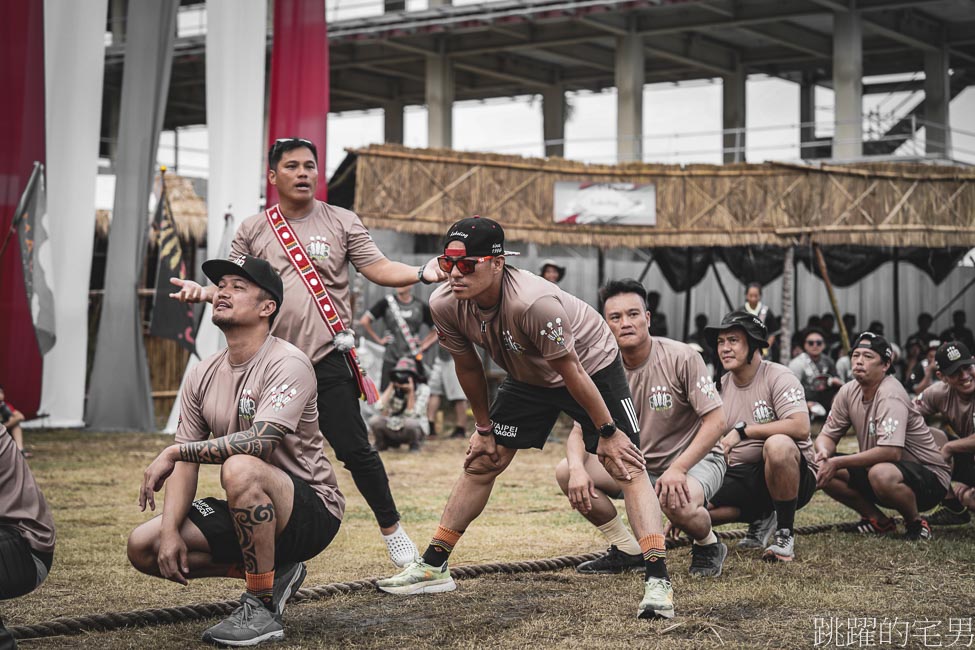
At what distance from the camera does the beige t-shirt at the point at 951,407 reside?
23.7 feet

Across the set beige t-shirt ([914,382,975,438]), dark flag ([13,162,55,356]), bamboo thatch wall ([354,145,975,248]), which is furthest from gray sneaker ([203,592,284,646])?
bamboo thatch wall ([354,145,975,248])

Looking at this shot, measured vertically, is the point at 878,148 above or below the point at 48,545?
above

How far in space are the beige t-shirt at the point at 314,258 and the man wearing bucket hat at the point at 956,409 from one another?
3676 mm

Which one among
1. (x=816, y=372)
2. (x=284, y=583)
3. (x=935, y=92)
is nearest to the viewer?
(x=284, y=583)

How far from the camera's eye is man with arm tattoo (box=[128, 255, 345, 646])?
4.23 m

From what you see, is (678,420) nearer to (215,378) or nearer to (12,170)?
(215,378)

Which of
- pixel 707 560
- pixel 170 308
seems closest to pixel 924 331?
pixel 170 308

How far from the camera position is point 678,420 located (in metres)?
5.98

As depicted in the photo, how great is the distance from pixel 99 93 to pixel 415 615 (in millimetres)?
10850

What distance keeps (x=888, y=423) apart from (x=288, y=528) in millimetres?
4142

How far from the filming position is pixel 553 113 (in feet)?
111

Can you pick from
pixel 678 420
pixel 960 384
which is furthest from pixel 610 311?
pixel 960 384

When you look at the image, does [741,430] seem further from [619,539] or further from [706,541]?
[619,539]

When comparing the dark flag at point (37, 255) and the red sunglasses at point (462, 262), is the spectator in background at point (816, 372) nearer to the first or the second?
the dark flag at point (37, 255)
